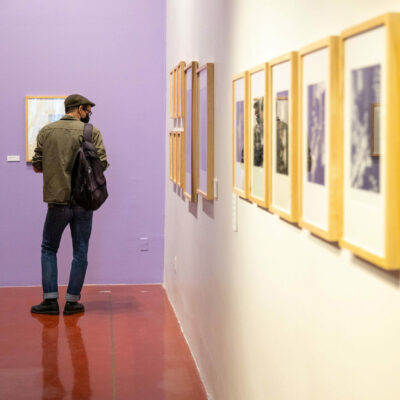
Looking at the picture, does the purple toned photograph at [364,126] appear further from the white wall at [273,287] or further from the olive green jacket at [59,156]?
the olive green jacket at [59,156]

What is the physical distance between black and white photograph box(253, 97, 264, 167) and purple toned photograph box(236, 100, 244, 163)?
1.00 feet

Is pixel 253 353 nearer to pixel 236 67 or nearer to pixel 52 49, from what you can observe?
pixel 236 67

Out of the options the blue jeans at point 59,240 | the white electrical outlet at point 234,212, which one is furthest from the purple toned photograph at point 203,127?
the blue jeans at point 59,240

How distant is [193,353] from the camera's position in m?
5.24

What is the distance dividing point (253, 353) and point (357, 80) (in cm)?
173

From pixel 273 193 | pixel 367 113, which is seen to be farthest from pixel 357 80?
pixel 273 193

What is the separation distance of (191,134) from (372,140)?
11.3 ft

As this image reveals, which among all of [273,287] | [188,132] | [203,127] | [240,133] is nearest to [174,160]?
[188,132]

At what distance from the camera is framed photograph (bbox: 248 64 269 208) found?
2713 mm

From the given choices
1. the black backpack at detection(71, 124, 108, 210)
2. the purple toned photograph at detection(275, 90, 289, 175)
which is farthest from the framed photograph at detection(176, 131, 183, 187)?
the purple toned photograph at detection(275, 90, 289, 175)

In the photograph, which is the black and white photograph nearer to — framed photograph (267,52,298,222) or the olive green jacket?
framed photograph (267,52,298,222)

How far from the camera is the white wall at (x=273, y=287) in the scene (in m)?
1.76

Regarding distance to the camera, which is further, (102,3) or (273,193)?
(102,3)

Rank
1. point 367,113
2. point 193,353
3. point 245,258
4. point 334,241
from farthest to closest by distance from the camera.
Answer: point 193,353 < point 245,258 < point 334,241 < point 367,113
